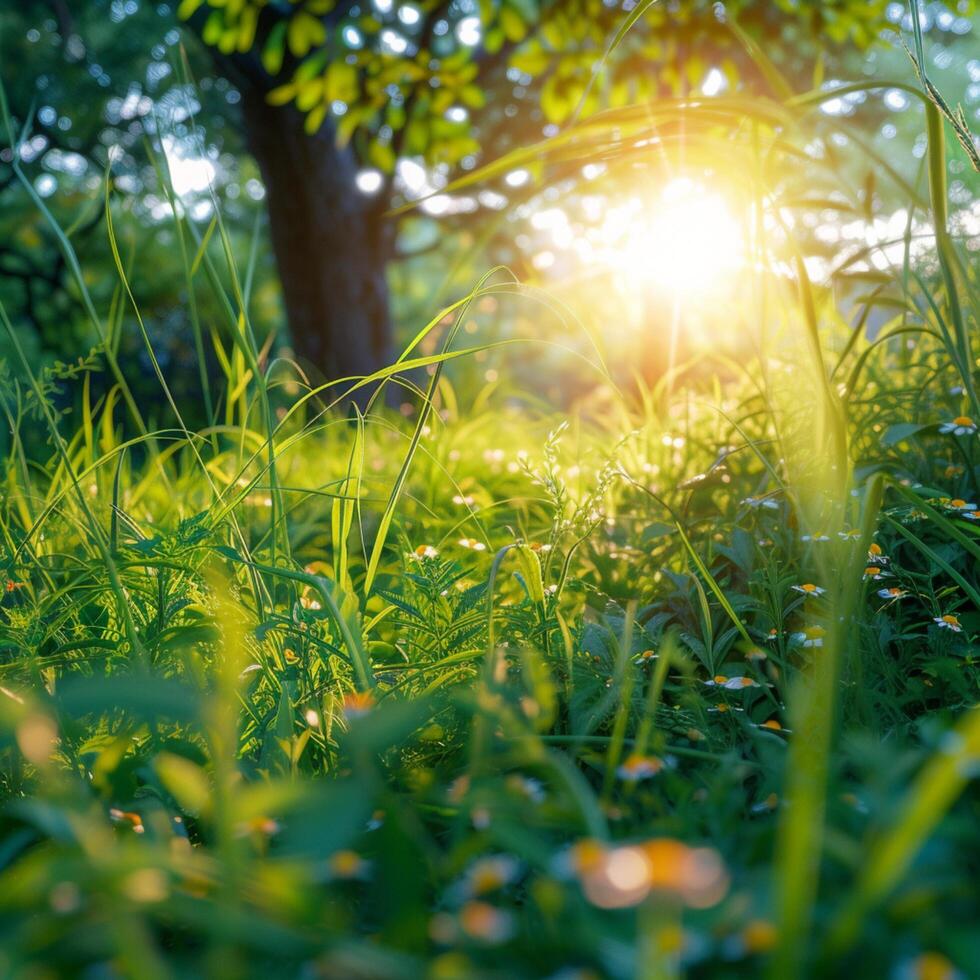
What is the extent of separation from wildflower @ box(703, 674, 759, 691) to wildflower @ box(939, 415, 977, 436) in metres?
0.57

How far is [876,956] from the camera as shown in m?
0.44

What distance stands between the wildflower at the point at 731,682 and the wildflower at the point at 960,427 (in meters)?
0.57

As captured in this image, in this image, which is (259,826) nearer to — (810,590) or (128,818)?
(128,818)

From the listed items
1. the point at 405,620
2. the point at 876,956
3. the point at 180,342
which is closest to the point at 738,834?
the point at 876,956

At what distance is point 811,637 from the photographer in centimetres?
104

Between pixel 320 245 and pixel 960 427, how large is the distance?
14.0ft

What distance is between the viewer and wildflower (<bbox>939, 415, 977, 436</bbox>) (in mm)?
1323

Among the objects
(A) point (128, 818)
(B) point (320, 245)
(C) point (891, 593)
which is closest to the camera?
(A) point (128, 818)

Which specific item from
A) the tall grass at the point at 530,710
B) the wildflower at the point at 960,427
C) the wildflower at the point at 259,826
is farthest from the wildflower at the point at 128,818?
the wildflower at the point at 960,427

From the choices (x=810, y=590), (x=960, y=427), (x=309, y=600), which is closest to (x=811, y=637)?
(x=810, y=590)

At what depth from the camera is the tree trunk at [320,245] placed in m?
4.95

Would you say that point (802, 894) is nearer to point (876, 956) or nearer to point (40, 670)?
point (876, 956)

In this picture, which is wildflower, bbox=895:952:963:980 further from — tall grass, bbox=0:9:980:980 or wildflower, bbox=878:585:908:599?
wildflower, bbox=878:585:908:599

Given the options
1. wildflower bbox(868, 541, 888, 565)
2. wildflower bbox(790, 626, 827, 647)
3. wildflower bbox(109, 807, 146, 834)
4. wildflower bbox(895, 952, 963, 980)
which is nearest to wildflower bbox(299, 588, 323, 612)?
wildflower bbox(109, 807, 146, 834)
